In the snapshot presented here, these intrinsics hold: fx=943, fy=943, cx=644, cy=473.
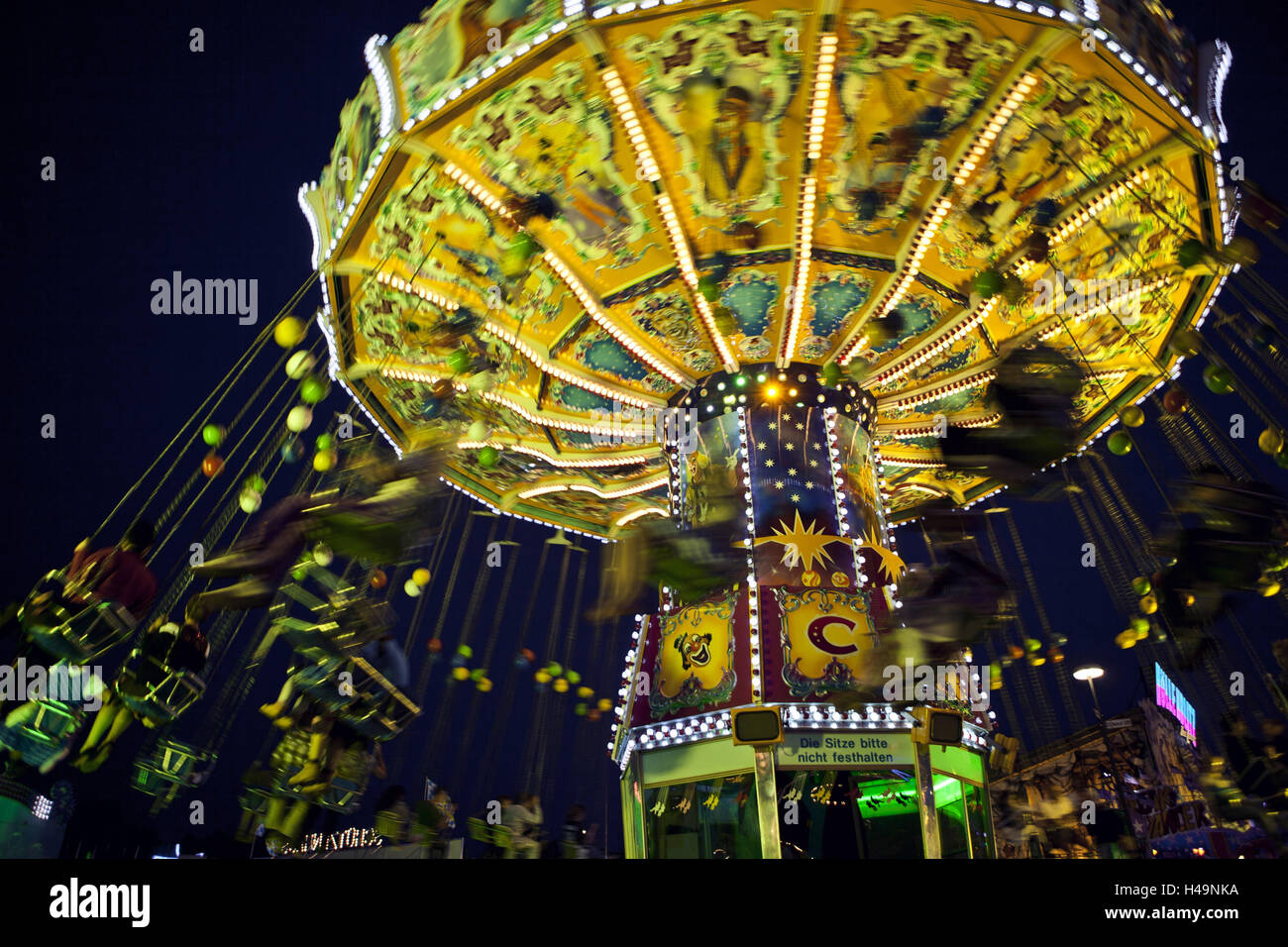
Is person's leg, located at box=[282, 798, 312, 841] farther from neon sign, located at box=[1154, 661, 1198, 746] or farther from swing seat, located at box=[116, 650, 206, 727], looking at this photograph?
neon sign, located at box=[1154, 661, 1198, 746]

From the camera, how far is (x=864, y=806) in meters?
12.1

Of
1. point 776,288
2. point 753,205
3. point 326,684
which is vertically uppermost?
point 753,205

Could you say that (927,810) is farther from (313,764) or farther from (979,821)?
(313,764)

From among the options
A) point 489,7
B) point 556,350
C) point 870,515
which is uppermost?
point 489,7

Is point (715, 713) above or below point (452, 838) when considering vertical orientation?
above

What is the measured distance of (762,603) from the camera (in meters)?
9.48

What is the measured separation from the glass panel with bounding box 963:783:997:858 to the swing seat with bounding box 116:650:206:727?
23.7 ft

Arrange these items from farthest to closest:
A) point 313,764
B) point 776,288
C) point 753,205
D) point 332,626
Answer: point 776,288 < point 753,205 < point 313,764 < point 332,626

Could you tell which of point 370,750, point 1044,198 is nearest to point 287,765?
point 370,750

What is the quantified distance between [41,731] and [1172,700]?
17039 mm

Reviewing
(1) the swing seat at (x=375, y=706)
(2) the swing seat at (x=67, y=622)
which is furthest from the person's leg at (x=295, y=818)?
(2) the swing seat at (x=67, y=622)

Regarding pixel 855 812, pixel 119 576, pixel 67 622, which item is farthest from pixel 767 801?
pixel 67 622

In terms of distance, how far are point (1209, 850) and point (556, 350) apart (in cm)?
1058
